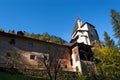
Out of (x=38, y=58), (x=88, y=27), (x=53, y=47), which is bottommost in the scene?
(x=38, y=58)

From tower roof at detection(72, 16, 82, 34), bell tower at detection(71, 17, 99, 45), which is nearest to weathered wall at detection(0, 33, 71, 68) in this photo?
bell tower at detection(71, 17, 99, 45)

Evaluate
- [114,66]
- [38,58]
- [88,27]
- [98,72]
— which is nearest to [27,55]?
[38,58]

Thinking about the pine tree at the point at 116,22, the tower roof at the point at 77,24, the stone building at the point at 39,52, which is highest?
the tower roof at the point at 77,24

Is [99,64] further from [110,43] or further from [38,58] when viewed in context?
[38,58]

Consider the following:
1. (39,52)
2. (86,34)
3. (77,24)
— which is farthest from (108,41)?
(77,24)

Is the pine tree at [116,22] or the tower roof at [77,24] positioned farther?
the tower roof at [77,24]

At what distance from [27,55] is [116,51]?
21.4 m

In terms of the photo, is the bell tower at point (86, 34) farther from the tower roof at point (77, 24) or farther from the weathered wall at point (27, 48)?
the weathered wall at point (27, 48)

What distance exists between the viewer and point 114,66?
42.0 m

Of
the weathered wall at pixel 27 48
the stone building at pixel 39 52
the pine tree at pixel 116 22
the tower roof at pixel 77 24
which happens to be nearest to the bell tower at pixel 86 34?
the tower roof at pixel 77 24

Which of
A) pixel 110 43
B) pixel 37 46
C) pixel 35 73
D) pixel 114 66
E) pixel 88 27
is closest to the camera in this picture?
pixel 35 73

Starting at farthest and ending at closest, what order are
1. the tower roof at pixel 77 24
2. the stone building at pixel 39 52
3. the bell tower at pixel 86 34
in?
the tower roof at pixel 77 24 < the bell tower at pixel 86 34 < the stone building at pixel 39 52

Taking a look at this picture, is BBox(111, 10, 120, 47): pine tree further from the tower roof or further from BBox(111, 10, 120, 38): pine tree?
the tower roof

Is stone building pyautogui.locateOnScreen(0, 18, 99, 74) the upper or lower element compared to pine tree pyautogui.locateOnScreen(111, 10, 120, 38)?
lower
